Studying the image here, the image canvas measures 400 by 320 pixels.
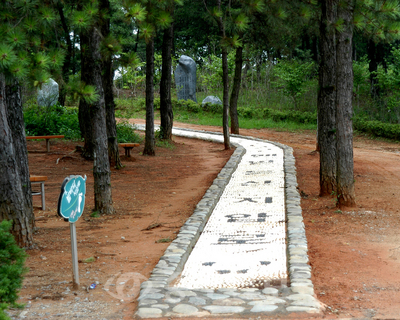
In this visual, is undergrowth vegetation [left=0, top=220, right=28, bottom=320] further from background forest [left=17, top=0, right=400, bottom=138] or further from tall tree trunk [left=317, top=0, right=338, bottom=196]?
tall tree trunk [left=317, top=0, right=338, bottom=196]

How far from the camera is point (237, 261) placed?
4980 millimetres

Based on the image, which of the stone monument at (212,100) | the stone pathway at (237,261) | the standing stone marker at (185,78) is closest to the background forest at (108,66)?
the stone pathway at (237,261)

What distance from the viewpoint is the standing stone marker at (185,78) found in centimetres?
2888

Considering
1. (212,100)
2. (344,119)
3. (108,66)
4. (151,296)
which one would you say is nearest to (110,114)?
(108,66)

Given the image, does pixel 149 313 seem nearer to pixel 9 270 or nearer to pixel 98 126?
pixel 9 270

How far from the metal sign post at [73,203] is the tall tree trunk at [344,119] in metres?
4.43

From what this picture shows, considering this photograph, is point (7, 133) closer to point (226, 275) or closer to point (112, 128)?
point (226, 275)

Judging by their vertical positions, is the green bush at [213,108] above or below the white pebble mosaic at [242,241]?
above

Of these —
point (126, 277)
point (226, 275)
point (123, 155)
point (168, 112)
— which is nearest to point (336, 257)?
point (226, 275)

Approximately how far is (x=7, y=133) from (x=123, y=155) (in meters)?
7.88

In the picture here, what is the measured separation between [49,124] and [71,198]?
485 inches

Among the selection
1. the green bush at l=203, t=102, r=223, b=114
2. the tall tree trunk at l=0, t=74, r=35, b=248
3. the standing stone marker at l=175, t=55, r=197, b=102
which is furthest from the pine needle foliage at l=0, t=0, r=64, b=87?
the standing stone marker at l=175, t=55, r=197, b=102

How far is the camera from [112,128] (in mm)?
11320

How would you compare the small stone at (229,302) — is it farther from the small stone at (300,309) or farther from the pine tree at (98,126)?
the pine tree at (98,126)
